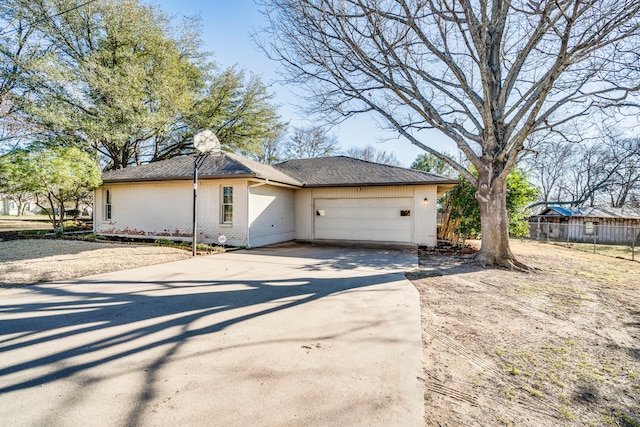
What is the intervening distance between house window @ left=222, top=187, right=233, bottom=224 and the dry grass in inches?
85.9

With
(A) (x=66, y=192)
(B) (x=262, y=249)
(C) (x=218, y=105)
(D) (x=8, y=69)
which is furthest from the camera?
(C) (x=218, y=105)

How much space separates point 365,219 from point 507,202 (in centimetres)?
599

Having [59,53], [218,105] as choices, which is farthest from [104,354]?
[59,53]

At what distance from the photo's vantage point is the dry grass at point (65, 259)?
230 inches

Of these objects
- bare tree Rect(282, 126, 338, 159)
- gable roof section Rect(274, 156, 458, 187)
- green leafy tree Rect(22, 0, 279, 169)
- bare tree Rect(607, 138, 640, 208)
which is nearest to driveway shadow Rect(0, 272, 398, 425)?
gable roof section Rect(274, 156, 458, 187)

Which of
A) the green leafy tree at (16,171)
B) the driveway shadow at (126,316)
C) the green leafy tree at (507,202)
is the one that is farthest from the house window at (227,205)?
the green leafy tree at (507,202)

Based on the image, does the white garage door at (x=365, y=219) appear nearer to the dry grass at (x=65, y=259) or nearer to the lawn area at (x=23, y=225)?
the dry grass at (x=65, y=259)

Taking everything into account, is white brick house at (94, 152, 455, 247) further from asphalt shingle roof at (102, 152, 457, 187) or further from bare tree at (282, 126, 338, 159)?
bare tree at (282, 126, 338, 159)

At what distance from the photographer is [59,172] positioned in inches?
432

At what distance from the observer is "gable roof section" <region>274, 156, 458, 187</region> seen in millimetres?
11430

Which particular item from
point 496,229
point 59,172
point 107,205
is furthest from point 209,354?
point 107,205

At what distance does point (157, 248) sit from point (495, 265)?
1042 cm

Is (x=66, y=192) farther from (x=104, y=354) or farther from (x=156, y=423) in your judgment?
(x=156, y=423)

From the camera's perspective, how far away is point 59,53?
14.9 metres
